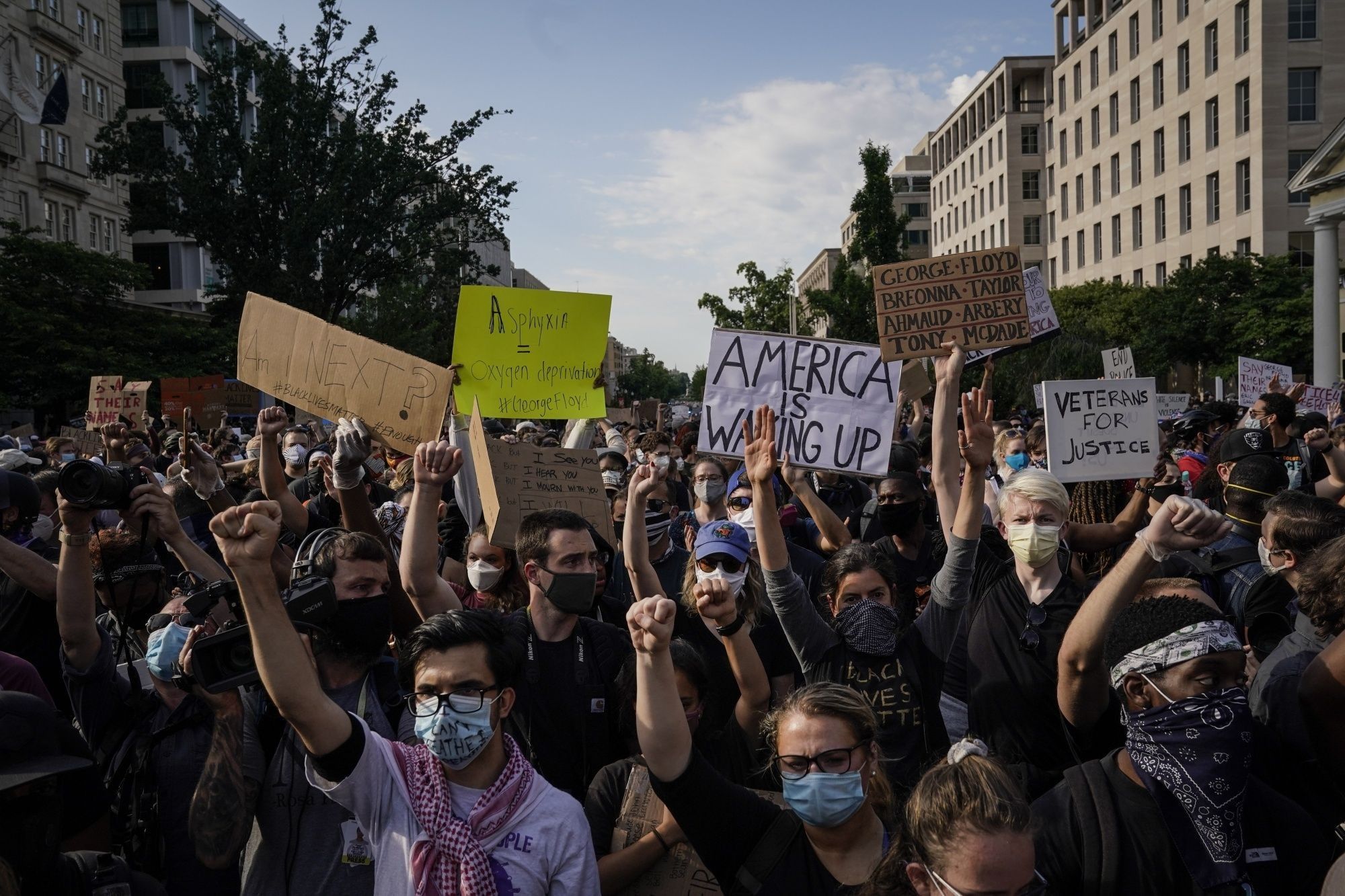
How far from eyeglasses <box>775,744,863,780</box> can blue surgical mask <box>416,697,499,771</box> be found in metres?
0.82

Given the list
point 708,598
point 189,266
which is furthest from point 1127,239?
point 708,598

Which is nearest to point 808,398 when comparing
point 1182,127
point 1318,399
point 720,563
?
point 720,563

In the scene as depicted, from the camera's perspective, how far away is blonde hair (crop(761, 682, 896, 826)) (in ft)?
9.84

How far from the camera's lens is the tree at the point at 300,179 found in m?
32.2

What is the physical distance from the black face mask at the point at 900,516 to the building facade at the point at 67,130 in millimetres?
42822

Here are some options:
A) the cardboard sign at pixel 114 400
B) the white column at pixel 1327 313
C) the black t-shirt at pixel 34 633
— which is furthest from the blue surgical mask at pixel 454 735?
the white column at pixel 1327 313

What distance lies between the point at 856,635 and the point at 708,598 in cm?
84

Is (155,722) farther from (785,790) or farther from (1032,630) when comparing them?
(1032,630)

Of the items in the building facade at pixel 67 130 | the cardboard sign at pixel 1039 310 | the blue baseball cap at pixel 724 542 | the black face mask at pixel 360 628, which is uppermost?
the building facade at pixel 67 130

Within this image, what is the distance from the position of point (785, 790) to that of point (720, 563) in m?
1.27

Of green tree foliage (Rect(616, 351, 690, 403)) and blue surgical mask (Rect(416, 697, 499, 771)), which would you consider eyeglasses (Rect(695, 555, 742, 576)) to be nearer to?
blue surgical mask (Rect(416, 697, 499, 771))

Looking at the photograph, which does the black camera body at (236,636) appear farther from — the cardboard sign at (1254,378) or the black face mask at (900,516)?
the cardboard sign at (1254,378)

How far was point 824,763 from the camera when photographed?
2.94 metres

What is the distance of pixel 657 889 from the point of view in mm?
3131
